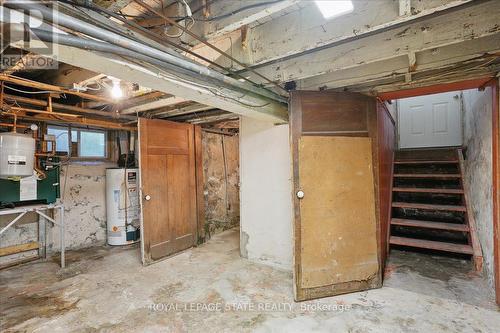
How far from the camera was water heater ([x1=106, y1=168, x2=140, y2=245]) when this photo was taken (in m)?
3.99

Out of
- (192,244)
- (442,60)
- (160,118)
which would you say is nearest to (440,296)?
(442,60)

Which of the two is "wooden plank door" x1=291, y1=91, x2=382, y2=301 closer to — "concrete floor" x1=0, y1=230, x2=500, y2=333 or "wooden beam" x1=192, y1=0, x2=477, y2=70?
"concrete floor" x1=0, y1=230, x2=500, y2=333

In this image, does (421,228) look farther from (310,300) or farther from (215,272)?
(215,272)

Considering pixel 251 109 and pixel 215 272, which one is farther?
pixel 215 272

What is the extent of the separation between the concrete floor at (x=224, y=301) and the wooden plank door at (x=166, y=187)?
1.30ft

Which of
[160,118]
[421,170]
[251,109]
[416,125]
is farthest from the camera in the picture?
[416,125]

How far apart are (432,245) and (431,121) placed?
2798mm

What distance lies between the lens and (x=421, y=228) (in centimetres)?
354

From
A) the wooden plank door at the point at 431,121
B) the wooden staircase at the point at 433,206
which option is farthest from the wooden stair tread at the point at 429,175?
the wooden plank door at the point at 431,121

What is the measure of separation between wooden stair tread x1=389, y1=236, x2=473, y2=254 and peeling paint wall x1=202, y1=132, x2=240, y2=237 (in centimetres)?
284

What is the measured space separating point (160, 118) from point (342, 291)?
3226mm

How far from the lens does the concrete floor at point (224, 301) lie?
2.00m

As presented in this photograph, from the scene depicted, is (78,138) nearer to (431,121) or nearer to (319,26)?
(319,26)

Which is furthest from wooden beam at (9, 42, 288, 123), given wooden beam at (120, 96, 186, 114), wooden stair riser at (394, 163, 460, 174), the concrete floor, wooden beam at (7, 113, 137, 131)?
wooden stair riser at (394, 163, 460, 174)
